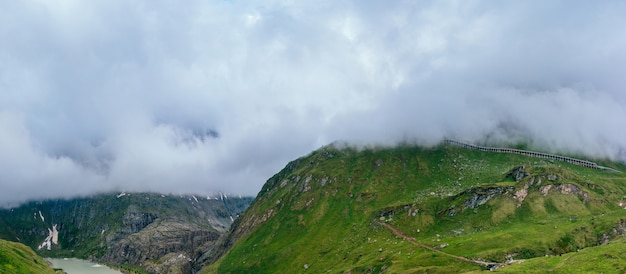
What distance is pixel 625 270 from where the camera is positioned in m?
174

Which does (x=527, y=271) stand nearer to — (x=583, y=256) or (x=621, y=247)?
(x=583, y=256)

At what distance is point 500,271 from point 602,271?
35309 millimetres

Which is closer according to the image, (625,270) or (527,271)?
(625,270)

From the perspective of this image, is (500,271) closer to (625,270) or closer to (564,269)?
→ (564,269)

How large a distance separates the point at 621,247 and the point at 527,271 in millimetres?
39479

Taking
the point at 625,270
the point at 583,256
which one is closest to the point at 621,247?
the point at 583,256

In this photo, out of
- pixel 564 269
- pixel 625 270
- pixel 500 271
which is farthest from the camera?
pixel 500 271

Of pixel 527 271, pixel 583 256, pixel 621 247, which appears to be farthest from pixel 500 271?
pixel 621 247

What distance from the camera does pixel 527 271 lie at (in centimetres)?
19100

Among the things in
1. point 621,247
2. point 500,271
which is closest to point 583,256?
point 621,247

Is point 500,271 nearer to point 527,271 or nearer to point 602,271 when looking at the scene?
point 527,271

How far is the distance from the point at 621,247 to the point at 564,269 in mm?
30127

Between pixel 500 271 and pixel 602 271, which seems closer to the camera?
pixel 602 271

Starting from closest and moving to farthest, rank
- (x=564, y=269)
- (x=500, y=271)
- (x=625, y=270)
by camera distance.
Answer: (x=625, y=270) → (x=564, y=269) → (x=500, y=271)
